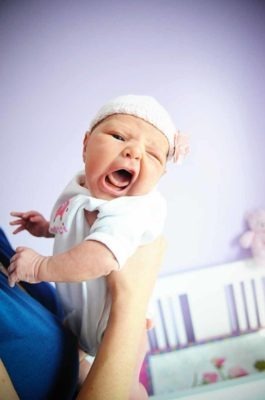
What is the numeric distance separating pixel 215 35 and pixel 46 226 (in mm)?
864

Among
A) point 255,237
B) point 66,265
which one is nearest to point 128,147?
point 66,265

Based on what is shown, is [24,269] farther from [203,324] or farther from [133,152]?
[203,324]

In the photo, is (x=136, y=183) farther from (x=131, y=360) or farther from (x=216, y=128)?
(x=216, y=128)

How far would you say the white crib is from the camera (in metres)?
0.92

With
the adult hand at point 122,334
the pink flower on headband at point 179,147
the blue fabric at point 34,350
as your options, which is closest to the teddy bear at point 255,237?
the pink flower on headband at point 179,147

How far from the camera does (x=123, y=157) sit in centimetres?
53

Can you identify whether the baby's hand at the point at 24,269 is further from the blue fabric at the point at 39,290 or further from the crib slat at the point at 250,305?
the crib slat at the point at 250,305

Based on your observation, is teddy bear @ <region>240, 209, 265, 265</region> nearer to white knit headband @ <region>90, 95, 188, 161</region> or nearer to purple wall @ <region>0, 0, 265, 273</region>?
purple wall @ <region>0, 0, 265, 273</region>

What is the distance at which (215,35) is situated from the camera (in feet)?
3.30

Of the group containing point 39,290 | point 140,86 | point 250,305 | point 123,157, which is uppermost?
point 140,86

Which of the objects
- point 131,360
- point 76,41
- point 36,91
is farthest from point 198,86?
point 131,360

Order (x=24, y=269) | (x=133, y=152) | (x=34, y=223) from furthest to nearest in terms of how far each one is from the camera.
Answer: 1. (x=34, y=223)
2. (x=133, y=152)
3. (x=24, y=269)

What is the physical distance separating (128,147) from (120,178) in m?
0.06

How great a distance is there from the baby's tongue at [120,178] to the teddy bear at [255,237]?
2.23 ft
